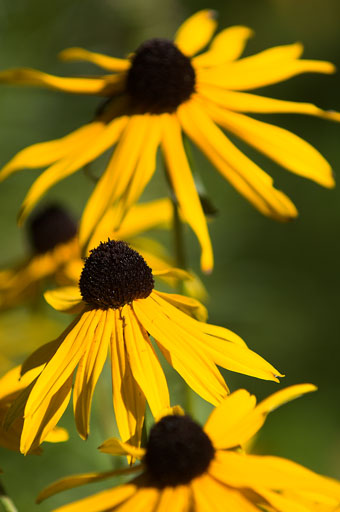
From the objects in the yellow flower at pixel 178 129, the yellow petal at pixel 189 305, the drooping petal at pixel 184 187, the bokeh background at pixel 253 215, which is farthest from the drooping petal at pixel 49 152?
the bokeh background at pixel 253 215

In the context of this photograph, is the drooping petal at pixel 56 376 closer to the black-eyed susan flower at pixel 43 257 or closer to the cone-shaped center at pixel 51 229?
the black-eyed susan flower at pixel 43 257

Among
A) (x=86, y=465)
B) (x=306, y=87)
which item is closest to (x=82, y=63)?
(x=306, y=87)

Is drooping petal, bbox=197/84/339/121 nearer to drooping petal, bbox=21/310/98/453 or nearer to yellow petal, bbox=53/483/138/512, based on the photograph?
drooping petal, bbox=21/310/98/453

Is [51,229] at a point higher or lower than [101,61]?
lower

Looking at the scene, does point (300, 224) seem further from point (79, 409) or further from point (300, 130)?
point (79, 409)

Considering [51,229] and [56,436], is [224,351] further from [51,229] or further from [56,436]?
[51,229]

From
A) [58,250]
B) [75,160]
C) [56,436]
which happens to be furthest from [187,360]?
[58,250]
